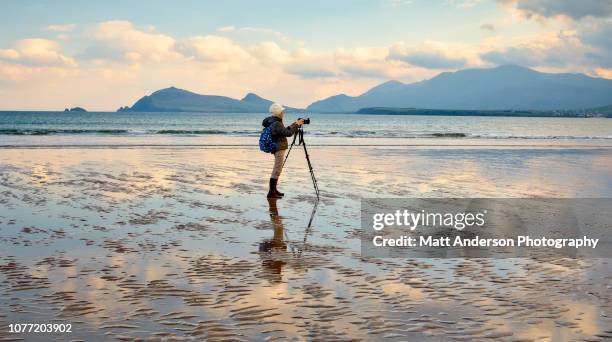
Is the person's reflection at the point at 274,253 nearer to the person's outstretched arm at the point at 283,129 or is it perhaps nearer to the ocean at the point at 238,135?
the person's outstretched arm at the point at 283,129

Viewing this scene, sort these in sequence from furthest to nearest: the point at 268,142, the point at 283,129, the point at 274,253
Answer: the point at 268,142 < the point at 283,129 < the point at 274,253

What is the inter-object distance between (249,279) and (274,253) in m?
1.42

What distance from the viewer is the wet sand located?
5.09m

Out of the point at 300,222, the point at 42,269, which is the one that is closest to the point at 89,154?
the point at 300,222

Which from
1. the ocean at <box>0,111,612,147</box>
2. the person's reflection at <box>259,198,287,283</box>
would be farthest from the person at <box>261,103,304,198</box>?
the ocean at <box>0,111,612,147</box>

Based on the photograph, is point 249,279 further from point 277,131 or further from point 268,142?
point 268,142

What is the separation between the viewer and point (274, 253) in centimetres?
800

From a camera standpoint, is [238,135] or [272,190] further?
[238,135]

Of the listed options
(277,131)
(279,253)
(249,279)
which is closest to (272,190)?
(277,131)

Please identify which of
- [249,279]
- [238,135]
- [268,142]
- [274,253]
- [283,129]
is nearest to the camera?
[249,279]

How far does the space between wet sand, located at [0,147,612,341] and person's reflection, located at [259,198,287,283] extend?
2 centimetres

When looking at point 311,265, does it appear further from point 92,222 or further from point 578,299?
point 92,222

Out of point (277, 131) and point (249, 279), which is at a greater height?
point (277, 131)

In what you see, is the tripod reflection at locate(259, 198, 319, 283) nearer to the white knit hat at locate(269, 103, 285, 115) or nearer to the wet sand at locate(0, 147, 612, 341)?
the wet sand at locate(0, 147, 612, 341)
